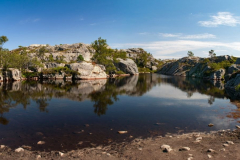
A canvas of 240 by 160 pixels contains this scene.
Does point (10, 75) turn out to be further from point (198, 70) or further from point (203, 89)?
point (198, 70)

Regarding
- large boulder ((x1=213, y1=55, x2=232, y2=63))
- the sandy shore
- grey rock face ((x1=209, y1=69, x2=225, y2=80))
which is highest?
large boulder ((x1=213, y1=55, x2=232, y2=63))

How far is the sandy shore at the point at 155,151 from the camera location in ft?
46.3

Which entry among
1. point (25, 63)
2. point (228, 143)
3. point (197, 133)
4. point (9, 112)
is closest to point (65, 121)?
point (9, 112)

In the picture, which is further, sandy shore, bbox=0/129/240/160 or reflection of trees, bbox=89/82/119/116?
reflection of trees, bbox=89/82/119/116

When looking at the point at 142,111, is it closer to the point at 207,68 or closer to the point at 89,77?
the point at 89,77

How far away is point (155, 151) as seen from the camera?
1510cm

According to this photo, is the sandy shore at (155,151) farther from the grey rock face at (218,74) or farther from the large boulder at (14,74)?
the grey rock face at (218,74)

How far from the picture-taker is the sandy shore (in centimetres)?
1411

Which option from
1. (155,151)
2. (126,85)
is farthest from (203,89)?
(155,151)

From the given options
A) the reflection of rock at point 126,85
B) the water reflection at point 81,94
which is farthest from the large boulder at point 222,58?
the reflection of rock at point 126,85

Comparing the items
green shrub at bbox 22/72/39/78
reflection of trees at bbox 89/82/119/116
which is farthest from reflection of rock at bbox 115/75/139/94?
green shrub at bbox 22/72/39/78

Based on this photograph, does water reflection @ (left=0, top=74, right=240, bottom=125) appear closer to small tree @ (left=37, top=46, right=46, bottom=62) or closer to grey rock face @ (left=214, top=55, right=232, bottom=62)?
small tree @ (left=37, top=46, right=46, bottom=62)

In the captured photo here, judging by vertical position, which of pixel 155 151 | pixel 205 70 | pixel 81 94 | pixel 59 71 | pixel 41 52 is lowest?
pixel 155 151

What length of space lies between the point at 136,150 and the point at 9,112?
82.9 ft
